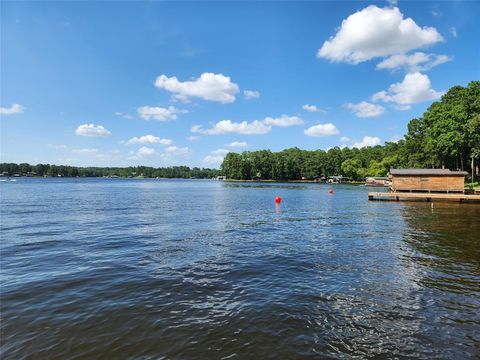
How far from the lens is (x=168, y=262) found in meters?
14.6

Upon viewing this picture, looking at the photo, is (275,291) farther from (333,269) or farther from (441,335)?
(441,335)

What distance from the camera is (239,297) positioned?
34.1 ft

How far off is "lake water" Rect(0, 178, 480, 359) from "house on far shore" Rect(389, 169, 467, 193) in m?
38.9

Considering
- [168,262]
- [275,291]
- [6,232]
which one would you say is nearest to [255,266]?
[275,291]

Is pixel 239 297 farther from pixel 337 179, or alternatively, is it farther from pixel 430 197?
pixel 337 179

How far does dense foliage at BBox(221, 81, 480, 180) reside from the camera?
63.9 meters

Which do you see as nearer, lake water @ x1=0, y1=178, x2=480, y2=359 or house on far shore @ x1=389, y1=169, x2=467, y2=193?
lake water @ x1=0, y1=178, x2=480, y2=359

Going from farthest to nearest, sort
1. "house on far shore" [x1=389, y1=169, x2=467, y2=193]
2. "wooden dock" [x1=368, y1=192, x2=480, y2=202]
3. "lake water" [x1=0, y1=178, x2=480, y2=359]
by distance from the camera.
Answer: "house on far shore" [x1=389, y1=169, x2=467, y2=193], "wooden dock" [x1=368, y1=192, x2=480, y2=202], "lake water" [x1=0, y1=178, x2=480, y2=359]

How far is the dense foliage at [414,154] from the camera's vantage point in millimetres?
63906

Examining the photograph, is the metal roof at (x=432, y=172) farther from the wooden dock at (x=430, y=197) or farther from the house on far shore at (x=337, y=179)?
the house on far shore at (x=337, y=179)

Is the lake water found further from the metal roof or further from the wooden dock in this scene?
the metal roof

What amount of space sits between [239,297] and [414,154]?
324 ft

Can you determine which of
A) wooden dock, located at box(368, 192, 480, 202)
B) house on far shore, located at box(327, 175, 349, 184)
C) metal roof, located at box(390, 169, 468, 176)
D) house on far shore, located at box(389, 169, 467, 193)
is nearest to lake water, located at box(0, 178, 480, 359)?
wooden dock, located at box(368, 192, 480, 202)

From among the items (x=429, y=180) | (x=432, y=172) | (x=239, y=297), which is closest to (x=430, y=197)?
(x=429, y=180)
